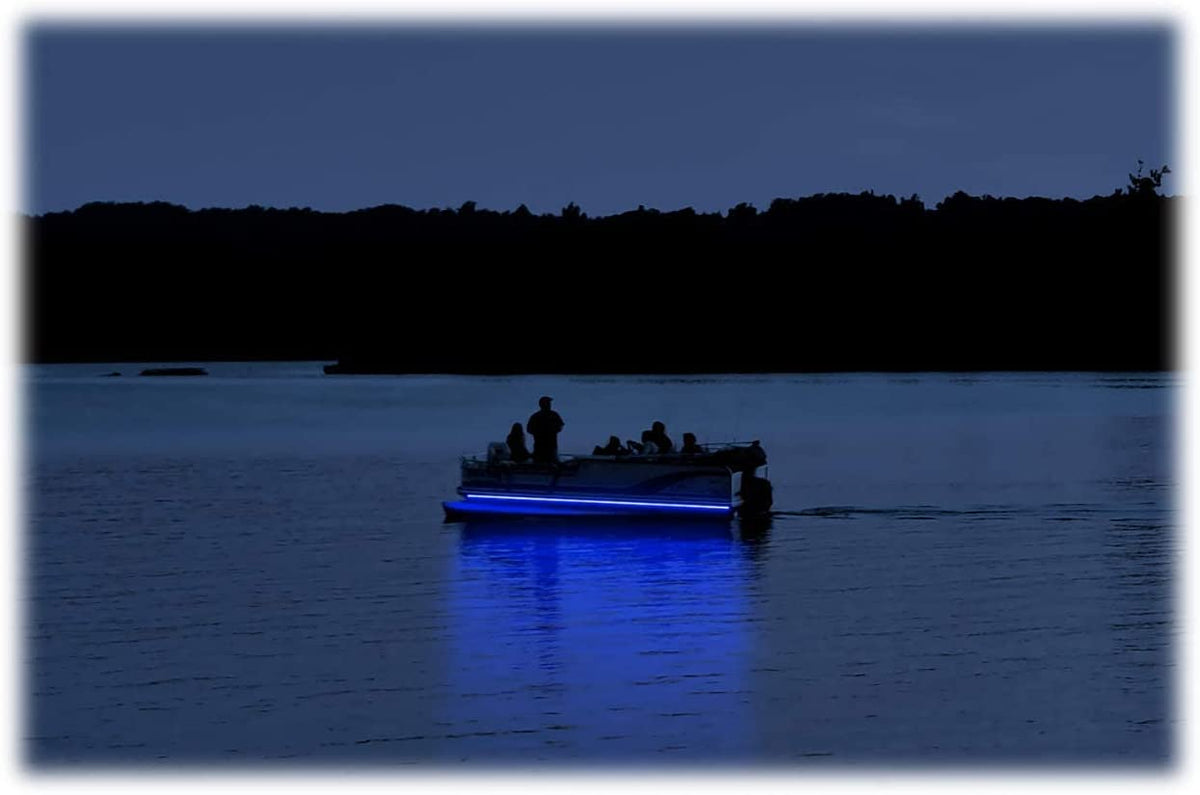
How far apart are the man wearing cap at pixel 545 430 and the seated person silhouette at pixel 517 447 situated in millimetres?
371

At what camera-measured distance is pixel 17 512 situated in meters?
38.6

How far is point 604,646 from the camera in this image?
1997 centimetres

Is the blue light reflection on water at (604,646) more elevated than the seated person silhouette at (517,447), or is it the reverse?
the seated person silhouette at (517,447)

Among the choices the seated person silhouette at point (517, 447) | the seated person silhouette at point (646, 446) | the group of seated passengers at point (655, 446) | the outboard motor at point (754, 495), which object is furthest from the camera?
the outboard motor at point (754, 495)

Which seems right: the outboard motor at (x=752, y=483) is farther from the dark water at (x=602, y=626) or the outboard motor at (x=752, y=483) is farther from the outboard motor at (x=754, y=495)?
the dark water at (x=602, y=626)

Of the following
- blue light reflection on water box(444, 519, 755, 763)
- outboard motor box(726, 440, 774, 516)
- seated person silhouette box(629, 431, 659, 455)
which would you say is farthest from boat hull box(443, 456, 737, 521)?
blue light reflection on water box(444, 519, 755, 763)

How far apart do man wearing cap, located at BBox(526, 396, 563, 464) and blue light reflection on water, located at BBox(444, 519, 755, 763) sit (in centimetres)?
180

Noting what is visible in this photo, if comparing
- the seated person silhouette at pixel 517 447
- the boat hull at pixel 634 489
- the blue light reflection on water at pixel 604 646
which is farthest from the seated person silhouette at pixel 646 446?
the seated person silhouette at pixel 517 447

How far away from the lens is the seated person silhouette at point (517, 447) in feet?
107

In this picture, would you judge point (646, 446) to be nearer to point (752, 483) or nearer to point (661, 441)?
point (661, 441)

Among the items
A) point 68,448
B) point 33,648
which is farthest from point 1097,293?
point 33,648

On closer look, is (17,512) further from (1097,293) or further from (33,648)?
(1097,293)

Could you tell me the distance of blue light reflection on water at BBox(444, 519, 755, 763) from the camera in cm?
1574

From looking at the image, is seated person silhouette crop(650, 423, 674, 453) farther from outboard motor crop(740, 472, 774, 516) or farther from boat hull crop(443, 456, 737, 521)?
outboard motor crop(740, 472, 774, 516)
